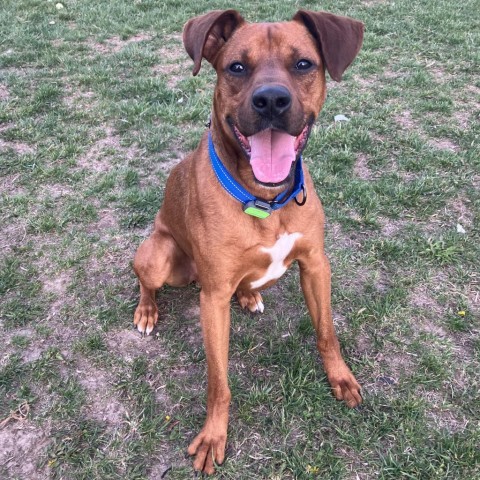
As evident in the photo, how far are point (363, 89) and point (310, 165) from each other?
1854 mm

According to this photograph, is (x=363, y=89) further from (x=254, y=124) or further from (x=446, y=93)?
(x=254, y=124)

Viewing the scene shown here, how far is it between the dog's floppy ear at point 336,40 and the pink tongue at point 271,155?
1.40 ft

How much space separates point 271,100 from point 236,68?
0.44m

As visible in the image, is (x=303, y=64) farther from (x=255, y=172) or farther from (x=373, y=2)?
(x=373, y=2)

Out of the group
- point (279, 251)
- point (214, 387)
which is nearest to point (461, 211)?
point (279, 251)

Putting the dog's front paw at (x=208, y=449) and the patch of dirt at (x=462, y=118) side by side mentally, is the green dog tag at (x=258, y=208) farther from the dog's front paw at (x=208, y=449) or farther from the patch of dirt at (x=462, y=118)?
the patch of dirt at (x=462, y=118)

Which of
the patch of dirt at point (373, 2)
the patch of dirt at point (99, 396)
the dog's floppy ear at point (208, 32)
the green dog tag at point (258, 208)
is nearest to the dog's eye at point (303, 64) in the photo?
the dog's floppy ear at point (208, 32)

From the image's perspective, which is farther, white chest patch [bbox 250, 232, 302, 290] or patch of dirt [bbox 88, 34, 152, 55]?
patch of dirt [bbox 88, 34, 152, 55]

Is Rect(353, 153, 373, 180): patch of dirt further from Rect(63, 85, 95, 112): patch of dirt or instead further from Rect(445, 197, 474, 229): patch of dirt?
Rect(63, 85, 95, 112): patch of dirt

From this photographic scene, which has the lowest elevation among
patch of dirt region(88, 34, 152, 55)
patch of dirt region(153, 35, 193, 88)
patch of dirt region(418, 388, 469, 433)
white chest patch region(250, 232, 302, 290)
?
patch of dirt region(418, 388, 469, 433)

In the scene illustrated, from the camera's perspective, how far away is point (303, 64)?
8.55ft

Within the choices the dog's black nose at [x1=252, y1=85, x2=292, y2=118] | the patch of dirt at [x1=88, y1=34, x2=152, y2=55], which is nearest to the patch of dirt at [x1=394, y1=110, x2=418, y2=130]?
the dog's black nose at [x1=252, y1=85, x2=292, y2=118]

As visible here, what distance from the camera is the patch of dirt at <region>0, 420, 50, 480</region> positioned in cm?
275

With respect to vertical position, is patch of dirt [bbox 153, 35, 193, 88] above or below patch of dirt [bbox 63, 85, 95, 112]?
above
